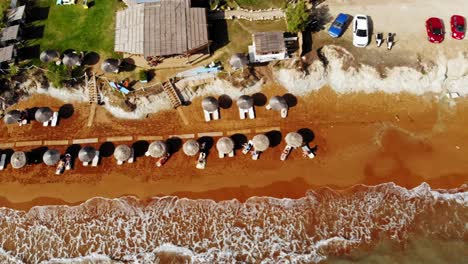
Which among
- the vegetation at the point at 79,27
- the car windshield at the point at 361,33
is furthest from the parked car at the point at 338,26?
the vegetation at the point at 79,27

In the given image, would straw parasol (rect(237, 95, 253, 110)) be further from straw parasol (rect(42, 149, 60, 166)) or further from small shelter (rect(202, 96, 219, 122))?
straw parasol (rect(42, 149, 60, 166))

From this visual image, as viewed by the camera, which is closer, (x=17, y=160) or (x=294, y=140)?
(x=294, y=140)

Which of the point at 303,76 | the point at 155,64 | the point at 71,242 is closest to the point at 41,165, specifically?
the point at 71,242

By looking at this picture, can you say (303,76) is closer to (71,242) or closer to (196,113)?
(196,113)

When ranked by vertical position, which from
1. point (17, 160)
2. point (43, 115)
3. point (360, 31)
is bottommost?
point (17, 160)

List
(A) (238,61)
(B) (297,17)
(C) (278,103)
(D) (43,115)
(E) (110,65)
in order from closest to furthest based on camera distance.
Answer: (C) (278,103), (D) (43,115), (A) (238,61), (B) (297,17), (E) (110,65)

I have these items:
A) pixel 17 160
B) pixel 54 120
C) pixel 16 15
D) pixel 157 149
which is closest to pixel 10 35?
pixel 16 15

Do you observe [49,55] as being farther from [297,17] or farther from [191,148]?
[297,17]

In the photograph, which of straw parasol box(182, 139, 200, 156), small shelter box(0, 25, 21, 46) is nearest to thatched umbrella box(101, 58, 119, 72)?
small shelter box(0, 25, 21, 46)
